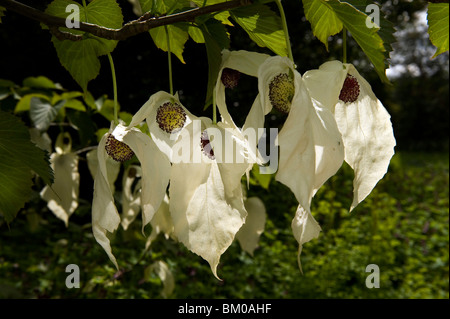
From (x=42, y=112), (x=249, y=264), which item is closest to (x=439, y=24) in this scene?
(x=42, y=112)

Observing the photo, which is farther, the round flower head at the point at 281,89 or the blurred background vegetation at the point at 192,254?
the blurred background vegetation at the point at 192,254

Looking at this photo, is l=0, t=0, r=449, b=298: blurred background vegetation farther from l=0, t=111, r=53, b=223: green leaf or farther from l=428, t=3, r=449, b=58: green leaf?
l=428, t=3, r=449, b=58: green leaf

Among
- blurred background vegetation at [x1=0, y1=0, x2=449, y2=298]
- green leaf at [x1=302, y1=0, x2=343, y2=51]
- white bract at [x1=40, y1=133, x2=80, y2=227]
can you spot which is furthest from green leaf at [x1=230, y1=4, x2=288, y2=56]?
blurred background vegetation at [x1=0, y1=0, x2=449, y2=298]

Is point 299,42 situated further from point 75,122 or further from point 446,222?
point 75,122

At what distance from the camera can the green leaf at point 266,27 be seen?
0.42 metres

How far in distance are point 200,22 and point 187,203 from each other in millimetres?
171

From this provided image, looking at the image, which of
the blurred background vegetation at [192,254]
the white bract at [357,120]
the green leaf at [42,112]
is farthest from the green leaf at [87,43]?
the blurred background vegetation at [192,254]

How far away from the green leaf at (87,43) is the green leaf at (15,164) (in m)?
0.10

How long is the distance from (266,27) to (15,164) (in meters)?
0.26

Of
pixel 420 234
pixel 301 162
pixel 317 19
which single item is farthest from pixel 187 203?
pixel 420 234

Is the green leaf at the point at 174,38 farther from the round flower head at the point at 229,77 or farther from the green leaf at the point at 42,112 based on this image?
the green leaf at the point at 42,112

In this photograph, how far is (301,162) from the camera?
0.97 ft

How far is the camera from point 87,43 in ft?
1.73

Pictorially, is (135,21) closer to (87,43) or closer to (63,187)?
→ (87,43)
